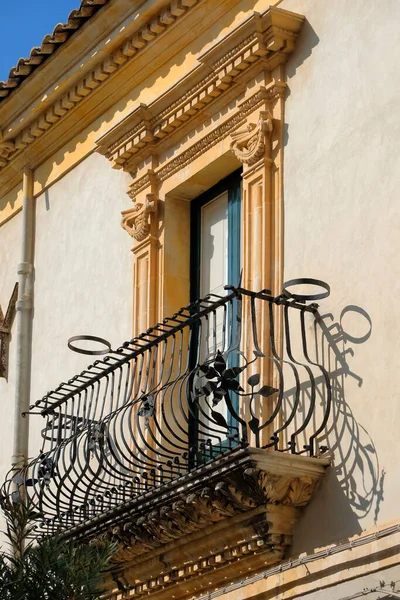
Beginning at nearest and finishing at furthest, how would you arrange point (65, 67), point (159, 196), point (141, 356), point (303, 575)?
point (303, 575) → point (141, 356) → point (159, 196) → point (65, 67)

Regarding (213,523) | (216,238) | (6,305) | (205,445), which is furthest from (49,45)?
(213,523)

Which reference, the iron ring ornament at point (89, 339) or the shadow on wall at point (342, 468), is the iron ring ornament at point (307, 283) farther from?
the iron ring ornament at point (89, 339)

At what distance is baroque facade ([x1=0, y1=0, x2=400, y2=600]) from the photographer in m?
9.48

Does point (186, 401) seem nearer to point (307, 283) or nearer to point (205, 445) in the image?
point (205, 445)

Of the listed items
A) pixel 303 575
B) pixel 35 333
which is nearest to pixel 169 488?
pixel 303 575

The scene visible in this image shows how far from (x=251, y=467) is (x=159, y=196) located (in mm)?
3153

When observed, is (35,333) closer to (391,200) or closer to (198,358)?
(198,358)

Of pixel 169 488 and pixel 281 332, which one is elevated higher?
pixel 281 332

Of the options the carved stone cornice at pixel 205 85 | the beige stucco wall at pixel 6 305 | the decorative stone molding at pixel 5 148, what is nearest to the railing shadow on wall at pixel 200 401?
the beige stucco wall at pixel 6 305

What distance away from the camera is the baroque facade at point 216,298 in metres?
9.48

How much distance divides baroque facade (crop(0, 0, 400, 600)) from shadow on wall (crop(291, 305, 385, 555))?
1 cm

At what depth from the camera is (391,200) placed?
31.4ft

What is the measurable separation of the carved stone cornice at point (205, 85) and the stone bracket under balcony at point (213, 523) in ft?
9.09

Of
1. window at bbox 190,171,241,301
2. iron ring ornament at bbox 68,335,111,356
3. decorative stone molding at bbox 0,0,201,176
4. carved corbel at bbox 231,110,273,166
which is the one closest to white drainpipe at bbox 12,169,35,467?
decorative stone molding at bbox 0,0,201,176
